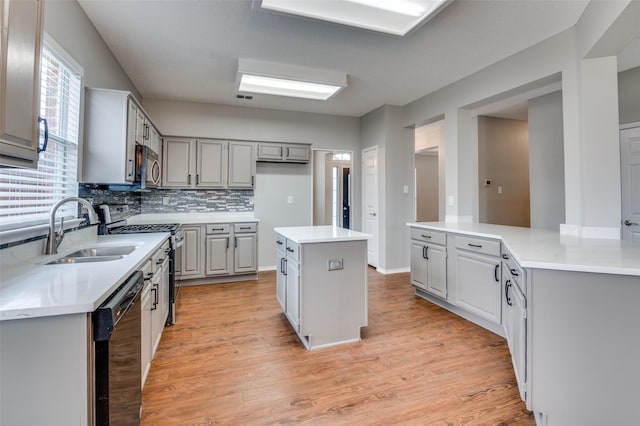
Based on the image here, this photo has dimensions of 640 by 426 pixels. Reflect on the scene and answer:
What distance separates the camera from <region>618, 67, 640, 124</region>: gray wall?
336cm

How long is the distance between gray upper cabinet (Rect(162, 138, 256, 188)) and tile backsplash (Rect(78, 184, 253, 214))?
263 millimetres

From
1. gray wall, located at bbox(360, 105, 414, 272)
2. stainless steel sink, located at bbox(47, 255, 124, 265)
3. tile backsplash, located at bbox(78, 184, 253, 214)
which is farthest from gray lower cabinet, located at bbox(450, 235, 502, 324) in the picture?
tile backsplash, located at bbox(78, 184, 253, 214)

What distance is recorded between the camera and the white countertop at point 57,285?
96 centimetres

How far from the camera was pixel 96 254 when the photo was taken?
2.05 m

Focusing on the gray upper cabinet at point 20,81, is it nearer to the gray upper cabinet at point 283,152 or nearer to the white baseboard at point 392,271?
the gray upper cabinet at point 283,152

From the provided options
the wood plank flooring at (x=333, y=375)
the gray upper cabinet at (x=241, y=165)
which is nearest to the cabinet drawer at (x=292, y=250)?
the wood plank flooring at (x=333, y=375)

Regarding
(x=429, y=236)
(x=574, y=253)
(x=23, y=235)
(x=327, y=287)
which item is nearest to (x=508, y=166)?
(x=429, y=236)

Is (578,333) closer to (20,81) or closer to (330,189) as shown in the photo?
(20,81)

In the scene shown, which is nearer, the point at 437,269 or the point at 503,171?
the point at 437,269

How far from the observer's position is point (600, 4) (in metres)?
2.05

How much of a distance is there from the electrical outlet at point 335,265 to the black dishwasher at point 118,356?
1.36 m

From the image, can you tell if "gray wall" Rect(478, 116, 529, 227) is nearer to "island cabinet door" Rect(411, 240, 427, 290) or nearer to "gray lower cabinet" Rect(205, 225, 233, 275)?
"island cabinet door" Rect(411, 240, 427, 290)

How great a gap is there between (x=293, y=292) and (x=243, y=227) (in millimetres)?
2052

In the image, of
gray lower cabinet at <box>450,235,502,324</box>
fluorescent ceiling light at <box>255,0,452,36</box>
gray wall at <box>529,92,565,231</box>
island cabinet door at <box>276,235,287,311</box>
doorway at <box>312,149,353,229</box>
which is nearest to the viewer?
fluorescent ceiling light at <box>255,0,452,36</box>
